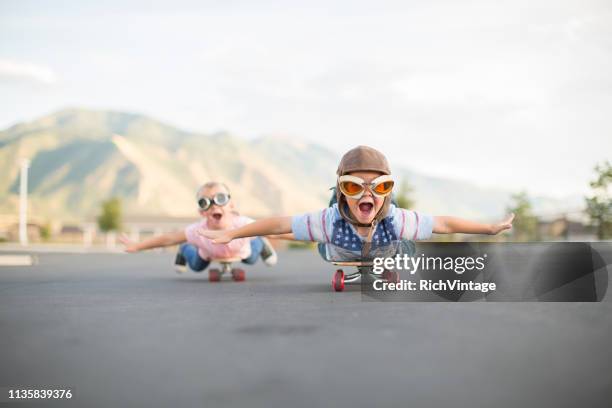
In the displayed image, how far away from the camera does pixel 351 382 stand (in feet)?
9.34

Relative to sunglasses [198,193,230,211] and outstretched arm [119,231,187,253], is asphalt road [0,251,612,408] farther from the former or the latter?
sunglasses [198,193,230,211]

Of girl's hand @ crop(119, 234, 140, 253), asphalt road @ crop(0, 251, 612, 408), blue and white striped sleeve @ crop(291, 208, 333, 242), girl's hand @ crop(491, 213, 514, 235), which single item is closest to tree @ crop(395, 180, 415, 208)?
girl's hand @ crop(119, 234, 140, 253)

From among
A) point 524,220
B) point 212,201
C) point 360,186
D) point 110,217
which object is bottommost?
point 360,186

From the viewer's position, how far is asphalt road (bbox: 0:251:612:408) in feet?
8.90

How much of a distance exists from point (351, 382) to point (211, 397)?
0.64 meters

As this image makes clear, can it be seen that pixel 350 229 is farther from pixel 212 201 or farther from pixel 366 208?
pixel 212 201

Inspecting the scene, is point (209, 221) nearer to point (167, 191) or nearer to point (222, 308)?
point (222, 308)

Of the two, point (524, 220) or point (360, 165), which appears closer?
point (360, 165)

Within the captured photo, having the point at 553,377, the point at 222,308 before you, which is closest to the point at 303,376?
the point at 553,377

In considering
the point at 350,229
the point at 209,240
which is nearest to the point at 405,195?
the point at 209,240

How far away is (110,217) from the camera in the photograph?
6388cm

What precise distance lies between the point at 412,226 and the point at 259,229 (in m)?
1.68

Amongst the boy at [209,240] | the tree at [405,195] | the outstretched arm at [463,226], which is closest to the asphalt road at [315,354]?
the outstretched arm at [463,226]

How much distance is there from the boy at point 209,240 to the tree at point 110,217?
56963 millimetres
